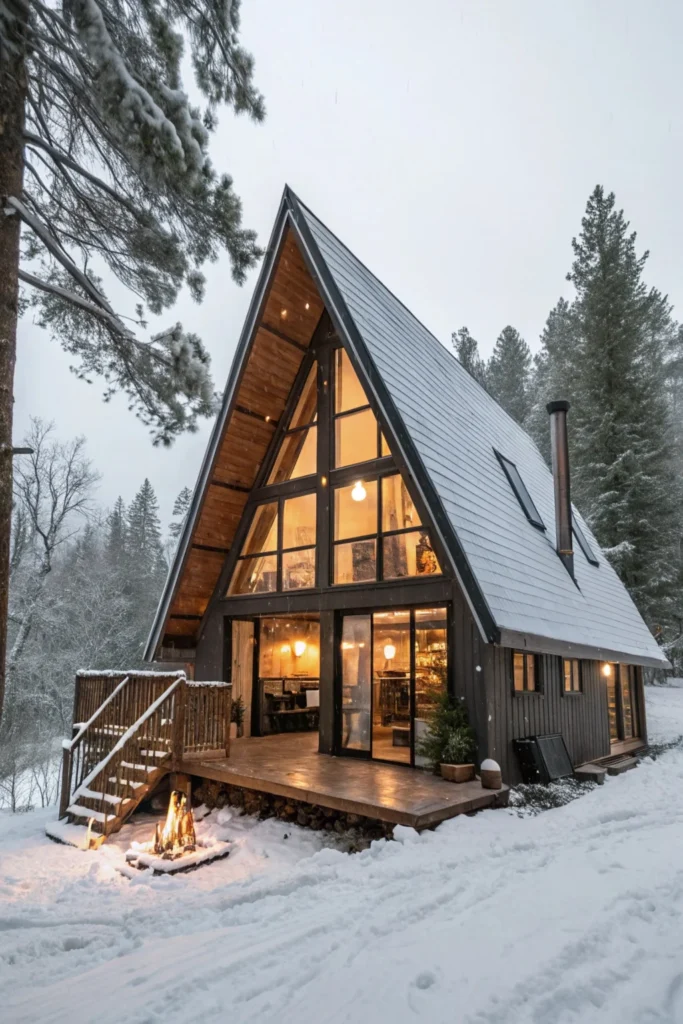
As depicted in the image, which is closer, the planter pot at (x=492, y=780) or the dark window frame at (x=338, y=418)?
the planter pot at (x=492, y=780)

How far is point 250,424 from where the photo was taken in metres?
10.4

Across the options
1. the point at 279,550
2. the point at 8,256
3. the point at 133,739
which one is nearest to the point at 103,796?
the point at 133,739

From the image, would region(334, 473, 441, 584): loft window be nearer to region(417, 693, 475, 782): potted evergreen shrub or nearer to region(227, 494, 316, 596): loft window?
region(227, 494, 316, 596): loft window

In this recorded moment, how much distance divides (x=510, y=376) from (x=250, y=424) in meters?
23.2

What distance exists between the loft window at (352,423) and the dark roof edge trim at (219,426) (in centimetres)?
147

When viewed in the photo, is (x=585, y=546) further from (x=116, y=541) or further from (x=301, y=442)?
(x=116, y=541)

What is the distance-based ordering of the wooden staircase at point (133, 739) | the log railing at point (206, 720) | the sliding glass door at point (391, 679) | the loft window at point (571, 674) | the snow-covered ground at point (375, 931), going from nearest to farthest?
the snow-covered ground at point (375, 931), the wooden staircase at point (133, 739), the log railing at point (206, 720), the sliding glass door at point (391, 679), the loft window at point (571, 674)

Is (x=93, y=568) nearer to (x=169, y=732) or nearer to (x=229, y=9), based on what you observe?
(x=169, y=732)

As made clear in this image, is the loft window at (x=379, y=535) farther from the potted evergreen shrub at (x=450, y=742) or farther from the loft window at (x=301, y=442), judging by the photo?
the potted evergreen shrub at (x=450, y=742)

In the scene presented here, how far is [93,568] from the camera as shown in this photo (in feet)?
85.6

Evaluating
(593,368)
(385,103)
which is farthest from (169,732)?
(385,103)

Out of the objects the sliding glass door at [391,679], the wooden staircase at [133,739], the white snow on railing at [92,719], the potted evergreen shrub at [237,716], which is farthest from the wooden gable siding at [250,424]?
the sliding glass door at [391,679]

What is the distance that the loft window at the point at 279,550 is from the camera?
394 inches

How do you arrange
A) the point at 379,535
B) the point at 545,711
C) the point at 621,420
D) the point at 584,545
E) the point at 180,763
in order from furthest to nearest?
the point at 621,420, the point at 584,545, the point at 379,535, the point at 545,711, the point at 180,763
